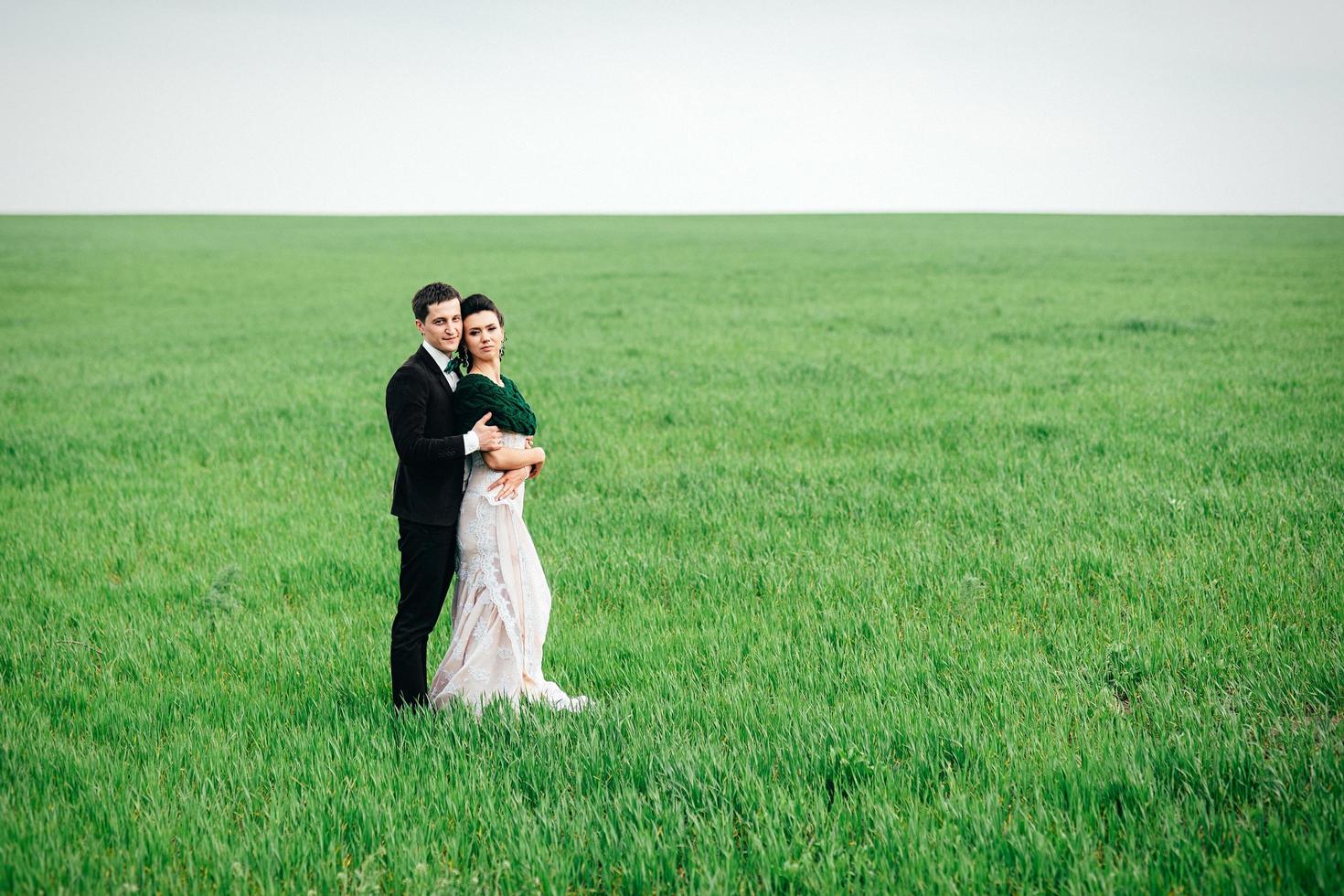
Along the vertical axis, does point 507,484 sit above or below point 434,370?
below

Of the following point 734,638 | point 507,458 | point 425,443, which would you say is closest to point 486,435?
point 507,458

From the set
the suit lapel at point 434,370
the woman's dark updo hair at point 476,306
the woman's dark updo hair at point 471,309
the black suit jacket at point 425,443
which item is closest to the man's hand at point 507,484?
the black suit jacket at point 425,443

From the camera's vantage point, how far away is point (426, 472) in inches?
173

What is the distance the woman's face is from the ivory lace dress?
0.94 ft

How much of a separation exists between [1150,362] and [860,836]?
1371cm

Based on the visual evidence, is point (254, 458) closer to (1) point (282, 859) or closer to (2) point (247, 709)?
(2) point (247, 709)

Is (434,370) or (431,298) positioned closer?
(431,298)

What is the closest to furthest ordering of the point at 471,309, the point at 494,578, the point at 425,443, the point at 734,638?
the point at 425,443
the point at 471,309
the point at 494,578
the point at 734,638

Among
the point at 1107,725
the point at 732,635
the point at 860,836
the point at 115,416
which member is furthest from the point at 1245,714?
the point at 115,416

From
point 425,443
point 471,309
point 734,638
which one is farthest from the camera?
point 734,638

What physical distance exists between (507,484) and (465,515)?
0.27 meters

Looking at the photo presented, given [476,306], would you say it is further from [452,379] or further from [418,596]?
[418,596]

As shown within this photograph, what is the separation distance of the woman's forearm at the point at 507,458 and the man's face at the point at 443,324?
1.81 ft

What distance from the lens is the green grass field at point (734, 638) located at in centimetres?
343
